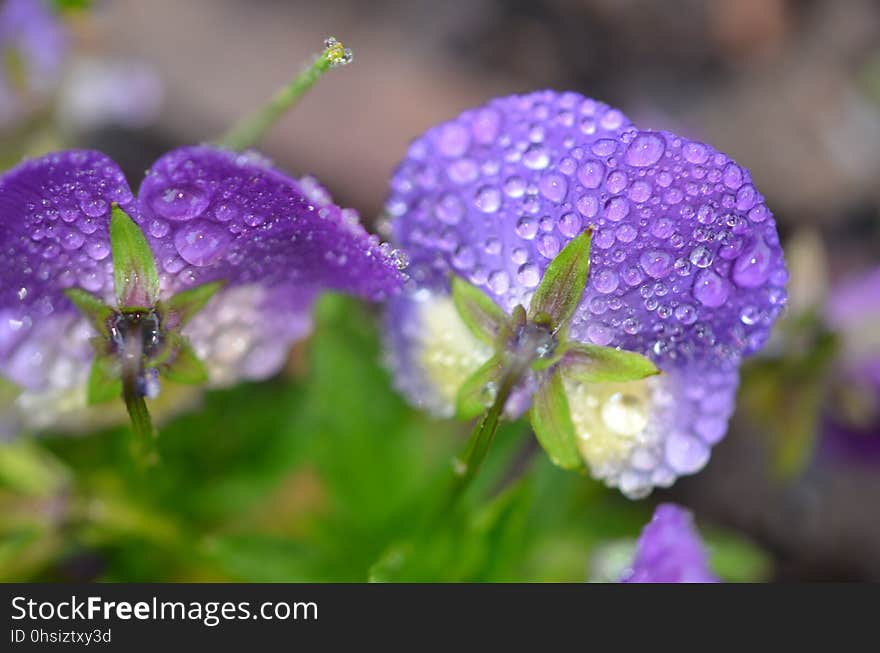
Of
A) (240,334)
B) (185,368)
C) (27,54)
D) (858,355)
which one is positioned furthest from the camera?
(27,54)

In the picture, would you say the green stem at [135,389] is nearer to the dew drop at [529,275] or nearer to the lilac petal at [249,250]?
the lilac petal at [249,250]

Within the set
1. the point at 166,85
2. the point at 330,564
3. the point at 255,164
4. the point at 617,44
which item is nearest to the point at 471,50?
the point at 617,44

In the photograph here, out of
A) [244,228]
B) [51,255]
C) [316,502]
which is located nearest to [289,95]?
[244,228]

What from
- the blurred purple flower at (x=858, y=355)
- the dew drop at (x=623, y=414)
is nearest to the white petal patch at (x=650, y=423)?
the dew drop at (x=623, y=414)

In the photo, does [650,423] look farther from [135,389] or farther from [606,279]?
[135,389]

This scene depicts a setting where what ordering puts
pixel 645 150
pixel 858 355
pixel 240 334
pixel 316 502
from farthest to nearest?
pixel 316 502 → pixel 858 355 → pixel 240 334 → pixel 645 150

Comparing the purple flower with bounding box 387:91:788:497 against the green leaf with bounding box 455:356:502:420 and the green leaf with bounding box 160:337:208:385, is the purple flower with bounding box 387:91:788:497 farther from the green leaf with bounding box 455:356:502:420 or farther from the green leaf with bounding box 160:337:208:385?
the green leaf with bounding box 160:337:208:385
